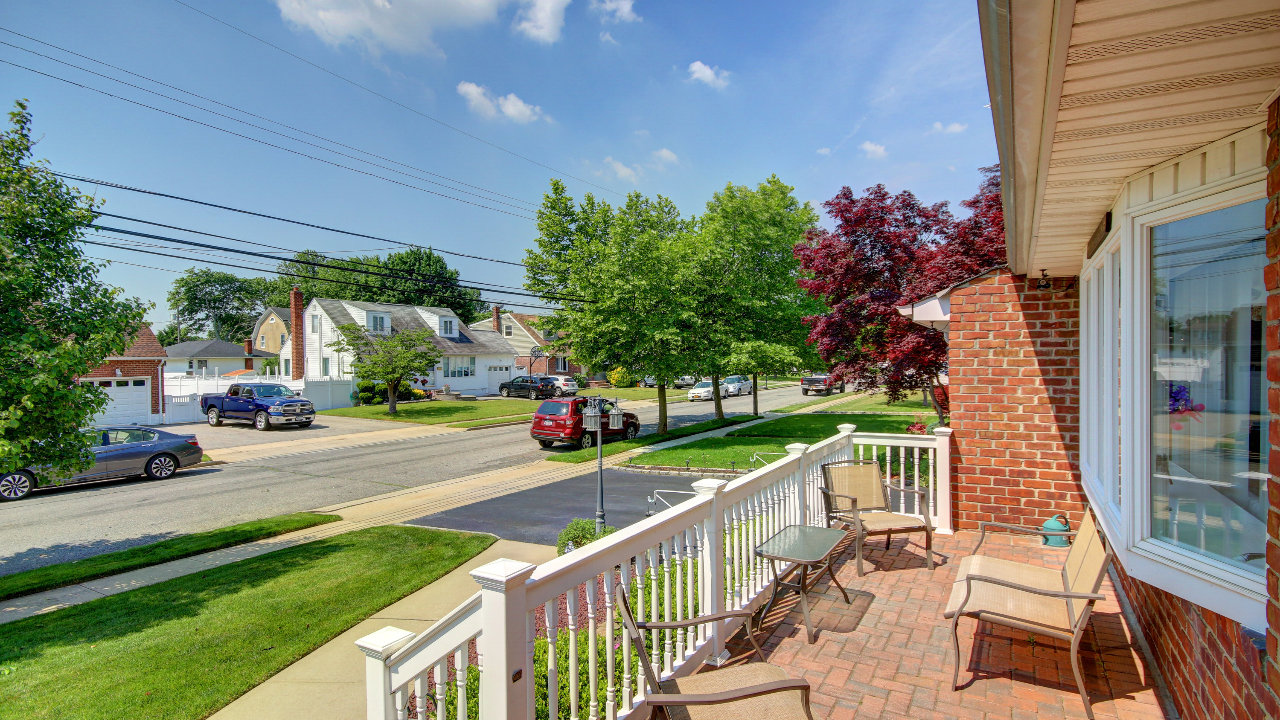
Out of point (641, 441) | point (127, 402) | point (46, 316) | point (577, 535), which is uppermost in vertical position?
point (46, 316)

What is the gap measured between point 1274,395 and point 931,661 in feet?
8.30

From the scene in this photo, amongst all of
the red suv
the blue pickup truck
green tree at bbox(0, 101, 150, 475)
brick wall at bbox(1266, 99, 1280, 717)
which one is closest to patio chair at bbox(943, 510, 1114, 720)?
brick wall at bbox(1266, 99, 1280, 717)

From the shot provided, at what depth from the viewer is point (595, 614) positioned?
2580mm

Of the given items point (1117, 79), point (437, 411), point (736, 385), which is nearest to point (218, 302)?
point (437, 411)

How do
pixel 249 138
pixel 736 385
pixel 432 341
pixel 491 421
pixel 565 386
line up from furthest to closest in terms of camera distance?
1. pixel 432 341
2. pixel 565 386
3. pixel 736 385
4. pixel 491 421
5. pixel 249 138

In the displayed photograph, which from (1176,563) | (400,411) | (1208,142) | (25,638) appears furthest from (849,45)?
(400,411)

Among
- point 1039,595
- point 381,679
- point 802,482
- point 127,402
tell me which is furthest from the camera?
point 127,402

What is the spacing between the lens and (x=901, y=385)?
1120 cm

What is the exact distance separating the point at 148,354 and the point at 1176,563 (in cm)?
3156

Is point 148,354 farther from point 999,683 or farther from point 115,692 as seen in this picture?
point 999,683

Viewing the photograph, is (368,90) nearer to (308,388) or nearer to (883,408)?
(308,388)

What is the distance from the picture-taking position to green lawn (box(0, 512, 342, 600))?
276 inches

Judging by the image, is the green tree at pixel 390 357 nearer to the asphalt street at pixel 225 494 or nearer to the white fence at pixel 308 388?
the white fence at pixel 308 388

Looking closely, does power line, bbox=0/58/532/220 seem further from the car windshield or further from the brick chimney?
the brick chimney
